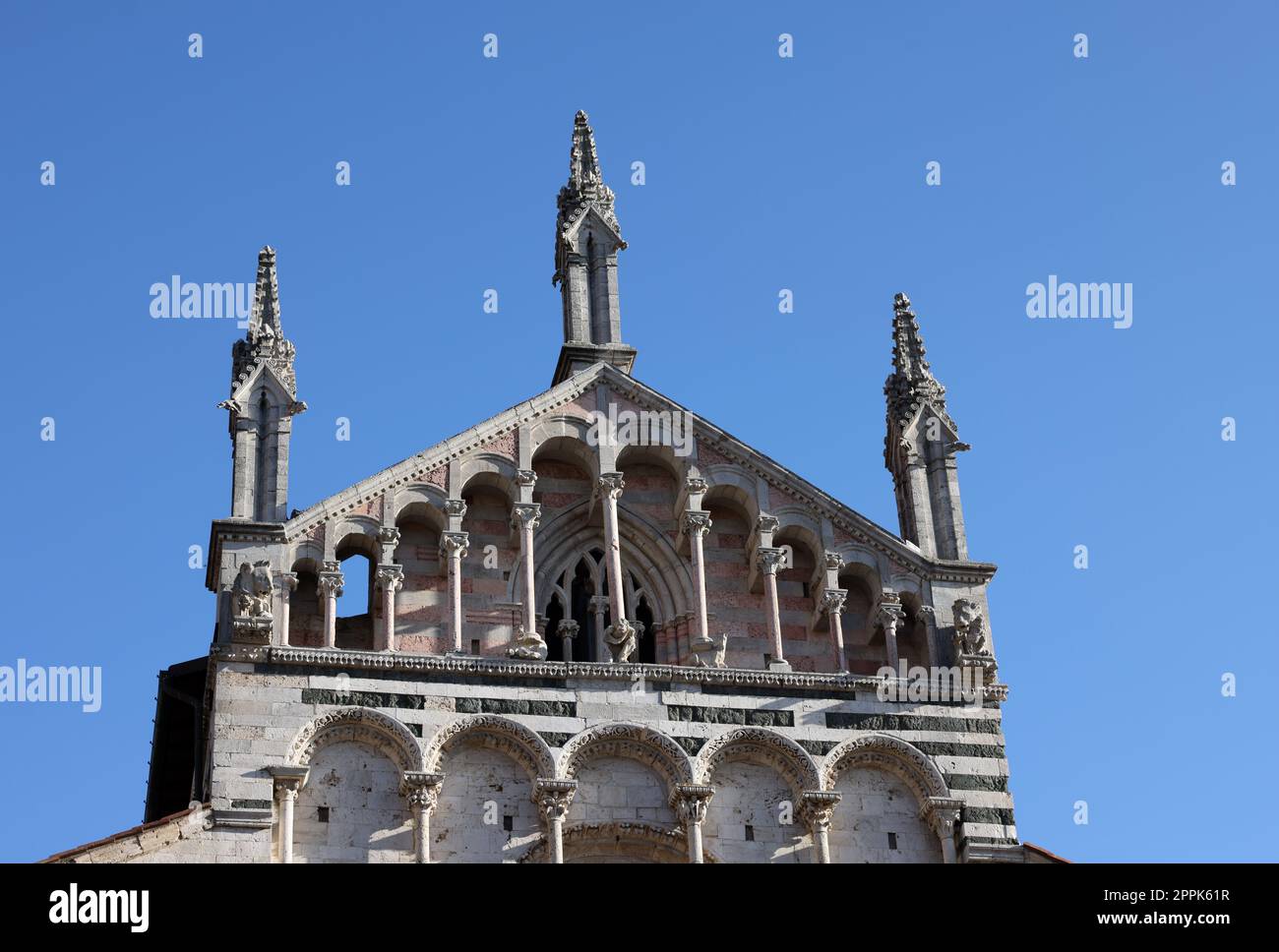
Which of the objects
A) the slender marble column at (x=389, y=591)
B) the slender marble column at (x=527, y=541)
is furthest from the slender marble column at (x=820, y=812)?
the slender marble column at (x=389, y=591)

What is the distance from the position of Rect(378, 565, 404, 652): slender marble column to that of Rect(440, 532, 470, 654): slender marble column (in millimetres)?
590

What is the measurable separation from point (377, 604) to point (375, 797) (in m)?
2.70

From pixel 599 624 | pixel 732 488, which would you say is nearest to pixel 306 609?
pixel 599 624

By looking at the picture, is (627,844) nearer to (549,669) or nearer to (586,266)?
(549,669)

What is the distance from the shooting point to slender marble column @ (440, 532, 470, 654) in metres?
29.8

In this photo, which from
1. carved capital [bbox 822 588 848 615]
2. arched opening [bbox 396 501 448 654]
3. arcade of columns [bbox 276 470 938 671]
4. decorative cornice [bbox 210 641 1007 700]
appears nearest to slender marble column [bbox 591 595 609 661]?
arcade of columns [bbox 276 470 938 671]

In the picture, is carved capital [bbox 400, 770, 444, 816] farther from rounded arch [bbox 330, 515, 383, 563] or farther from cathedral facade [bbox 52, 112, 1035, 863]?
rounded arch [bbox 330, 515, 383, 563]

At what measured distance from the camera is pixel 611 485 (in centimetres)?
3120

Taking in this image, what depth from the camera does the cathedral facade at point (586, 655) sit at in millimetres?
28531

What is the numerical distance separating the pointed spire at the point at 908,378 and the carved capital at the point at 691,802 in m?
6.15
